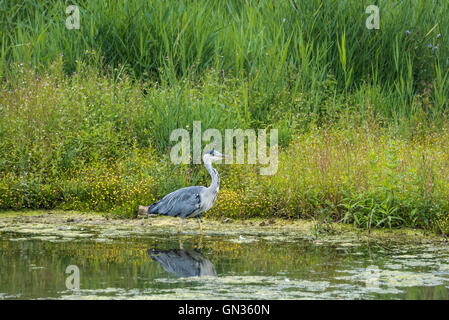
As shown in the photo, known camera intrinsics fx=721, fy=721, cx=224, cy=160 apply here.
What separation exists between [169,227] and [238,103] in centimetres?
343

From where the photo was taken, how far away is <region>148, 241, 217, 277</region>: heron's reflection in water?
6688 millimetres

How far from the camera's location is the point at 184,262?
709 centimetres

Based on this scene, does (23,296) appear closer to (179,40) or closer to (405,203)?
(405,203)

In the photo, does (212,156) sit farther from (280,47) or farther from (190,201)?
(280,47)

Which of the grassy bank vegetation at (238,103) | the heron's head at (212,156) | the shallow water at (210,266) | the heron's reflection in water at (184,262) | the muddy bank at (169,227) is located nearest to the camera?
the shallow water at (210,266)

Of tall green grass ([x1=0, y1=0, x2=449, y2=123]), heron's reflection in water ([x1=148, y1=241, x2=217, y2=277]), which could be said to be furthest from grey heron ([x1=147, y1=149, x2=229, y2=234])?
tall green grass ([x1=0, y1=0, x2=449, y2=123])

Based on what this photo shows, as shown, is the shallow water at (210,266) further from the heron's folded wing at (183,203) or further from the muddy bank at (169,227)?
the heron's folded wing at (183,203)

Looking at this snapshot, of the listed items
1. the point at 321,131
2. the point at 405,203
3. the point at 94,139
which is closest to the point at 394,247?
the point at 405,203

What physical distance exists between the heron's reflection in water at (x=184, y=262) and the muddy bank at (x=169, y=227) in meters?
0.99

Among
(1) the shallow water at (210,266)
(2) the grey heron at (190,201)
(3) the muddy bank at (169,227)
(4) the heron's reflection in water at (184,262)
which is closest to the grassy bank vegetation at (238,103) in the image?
(3) the muddy bank at (169,227)

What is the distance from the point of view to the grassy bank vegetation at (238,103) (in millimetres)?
9203

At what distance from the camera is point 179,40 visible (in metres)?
12.6

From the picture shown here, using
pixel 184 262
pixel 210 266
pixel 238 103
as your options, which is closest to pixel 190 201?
pixel 184 262

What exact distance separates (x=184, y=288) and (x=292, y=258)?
1563mm
